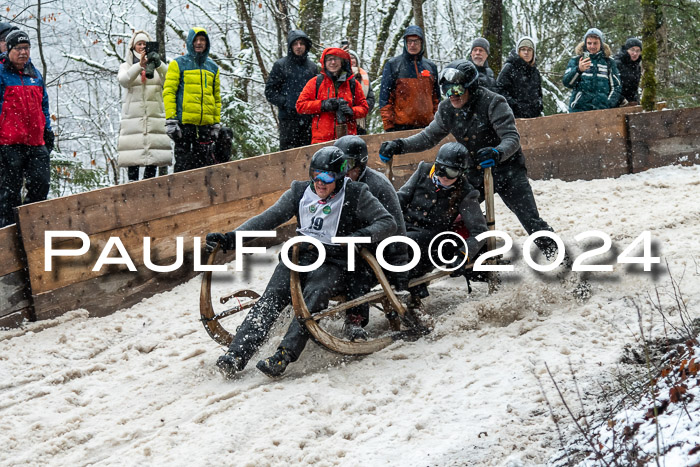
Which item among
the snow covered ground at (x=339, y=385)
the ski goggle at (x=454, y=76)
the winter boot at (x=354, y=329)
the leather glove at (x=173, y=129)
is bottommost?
the snow covered ground at (x=339, y=385)

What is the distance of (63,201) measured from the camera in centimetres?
673

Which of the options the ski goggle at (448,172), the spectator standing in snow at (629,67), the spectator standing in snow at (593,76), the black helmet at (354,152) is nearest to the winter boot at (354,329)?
the black helmet at (354,152)

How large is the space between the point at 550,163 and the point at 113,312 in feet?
20.3

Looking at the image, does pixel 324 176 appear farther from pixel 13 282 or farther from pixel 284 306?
pixel 13 282

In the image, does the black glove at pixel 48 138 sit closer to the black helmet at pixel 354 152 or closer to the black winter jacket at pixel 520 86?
the black helmet at pixel 354 152

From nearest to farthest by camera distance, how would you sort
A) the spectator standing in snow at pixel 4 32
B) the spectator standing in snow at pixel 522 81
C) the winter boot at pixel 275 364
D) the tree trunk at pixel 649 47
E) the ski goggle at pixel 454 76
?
the winter boot at pixel 275 364 → the ski goggle at pixel 454 76 → the spectator standing in snow at pixel 4 32 → the spectator standing in snow at pixel 522 81 → the tree trunk at pixel 649 47

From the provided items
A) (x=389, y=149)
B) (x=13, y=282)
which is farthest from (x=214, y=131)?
(x=13, y=282)

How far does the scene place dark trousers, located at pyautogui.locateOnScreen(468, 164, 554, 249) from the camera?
6637 mm

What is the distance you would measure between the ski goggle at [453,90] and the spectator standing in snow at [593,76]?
16.2 ft

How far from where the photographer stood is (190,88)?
328 inches

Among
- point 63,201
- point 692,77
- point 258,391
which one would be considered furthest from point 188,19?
point 258,391

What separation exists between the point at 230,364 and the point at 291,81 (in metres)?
4.53

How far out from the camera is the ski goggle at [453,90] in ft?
21.2

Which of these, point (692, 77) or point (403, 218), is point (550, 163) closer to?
point (403, 218)
